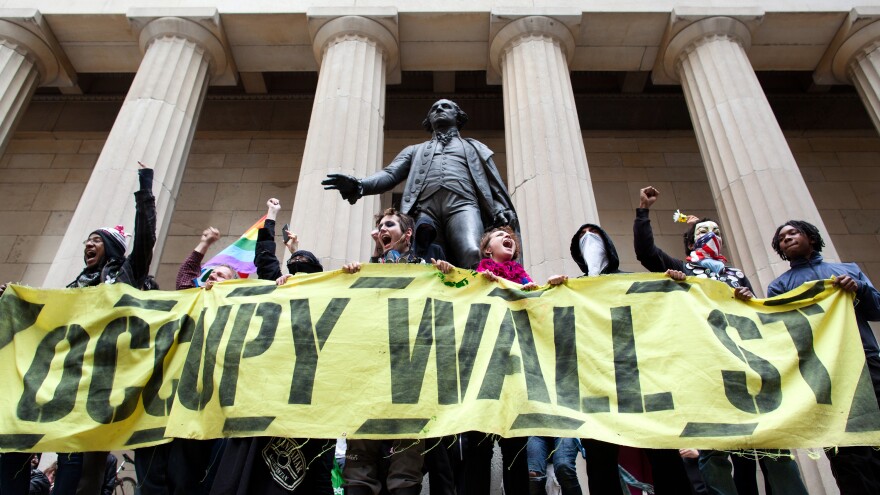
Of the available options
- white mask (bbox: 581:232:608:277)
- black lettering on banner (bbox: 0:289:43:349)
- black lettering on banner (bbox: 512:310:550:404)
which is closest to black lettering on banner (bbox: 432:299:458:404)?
black lettering on banner (bbox: 512:310:550:404)

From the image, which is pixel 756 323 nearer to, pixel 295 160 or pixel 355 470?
pixel 355 470

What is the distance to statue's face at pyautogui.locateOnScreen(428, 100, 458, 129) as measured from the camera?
297 inches

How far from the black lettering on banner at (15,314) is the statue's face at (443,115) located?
429cm

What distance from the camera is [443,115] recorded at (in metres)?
7.57

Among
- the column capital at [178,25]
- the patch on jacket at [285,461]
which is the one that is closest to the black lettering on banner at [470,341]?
the patch on jacket at [285,461]

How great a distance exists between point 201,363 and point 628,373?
311 centimetres

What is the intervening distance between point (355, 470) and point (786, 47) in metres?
12.0

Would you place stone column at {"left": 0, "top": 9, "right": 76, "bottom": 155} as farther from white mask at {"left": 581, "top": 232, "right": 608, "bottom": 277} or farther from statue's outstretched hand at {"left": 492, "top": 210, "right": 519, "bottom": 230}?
white mask at {"left": 581, "top": 232, "right": 608, "bottom": 277}

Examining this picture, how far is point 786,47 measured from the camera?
41.4 feet

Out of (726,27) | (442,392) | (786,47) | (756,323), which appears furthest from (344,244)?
(786,47)

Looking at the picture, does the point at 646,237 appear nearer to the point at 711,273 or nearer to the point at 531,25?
the point at 711,273

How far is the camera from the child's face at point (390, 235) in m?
5.83

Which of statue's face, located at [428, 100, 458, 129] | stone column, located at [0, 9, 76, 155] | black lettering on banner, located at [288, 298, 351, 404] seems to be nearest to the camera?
black lettering on banner, located at [288, 298, 351, 404]

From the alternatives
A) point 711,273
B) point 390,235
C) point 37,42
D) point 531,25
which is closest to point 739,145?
point 531,25
